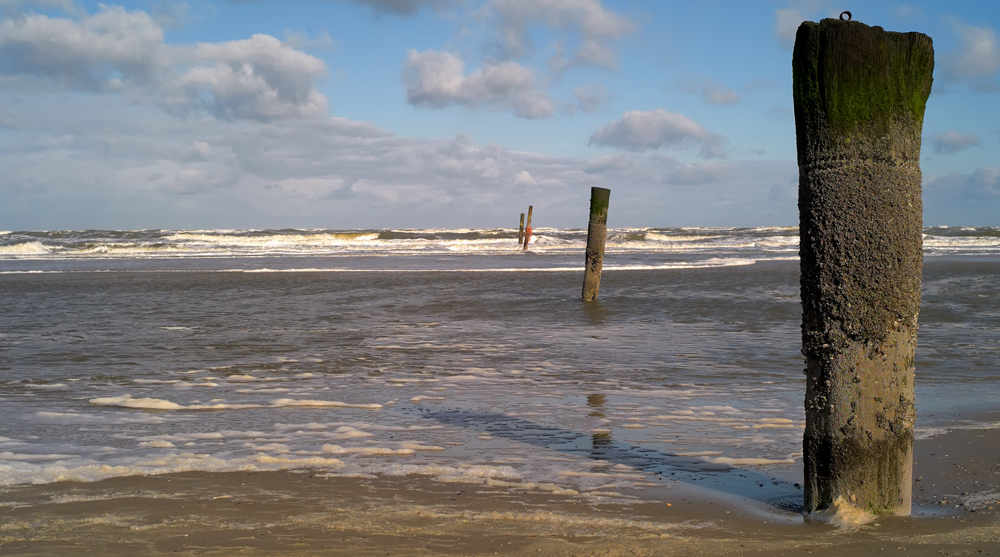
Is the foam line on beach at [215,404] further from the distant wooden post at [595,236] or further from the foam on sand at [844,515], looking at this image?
the distant wooden post at [595,236]

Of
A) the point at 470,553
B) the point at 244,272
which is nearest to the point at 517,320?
the point at 470,553

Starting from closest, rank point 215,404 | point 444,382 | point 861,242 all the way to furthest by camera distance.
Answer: point 861,242 → point 215,404 → point 444,382

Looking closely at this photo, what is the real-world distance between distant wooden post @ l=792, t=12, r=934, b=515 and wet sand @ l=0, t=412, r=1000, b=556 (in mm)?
304

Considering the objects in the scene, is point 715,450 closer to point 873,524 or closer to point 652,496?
point 652,496

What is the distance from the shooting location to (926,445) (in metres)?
4.83

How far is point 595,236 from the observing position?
575 inches

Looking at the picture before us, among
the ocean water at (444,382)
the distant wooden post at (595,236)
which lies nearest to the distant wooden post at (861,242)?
the ocean water at (444,382)

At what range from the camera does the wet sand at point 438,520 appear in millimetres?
3252

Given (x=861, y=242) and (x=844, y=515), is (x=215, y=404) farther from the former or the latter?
(x=861, y=242)

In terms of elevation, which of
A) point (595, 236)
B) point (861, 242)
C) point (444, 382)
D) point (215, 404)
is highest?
point (595, 236)

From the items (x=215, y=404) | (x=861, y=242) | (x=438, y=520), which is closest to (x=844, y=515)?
(x=861, y=242)

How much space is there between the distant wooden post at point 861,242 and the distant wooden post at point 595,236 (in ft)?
35.0

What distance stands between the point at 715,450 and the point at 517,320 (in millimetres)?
6961

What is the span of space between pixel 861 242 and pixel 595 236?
1118 cm
